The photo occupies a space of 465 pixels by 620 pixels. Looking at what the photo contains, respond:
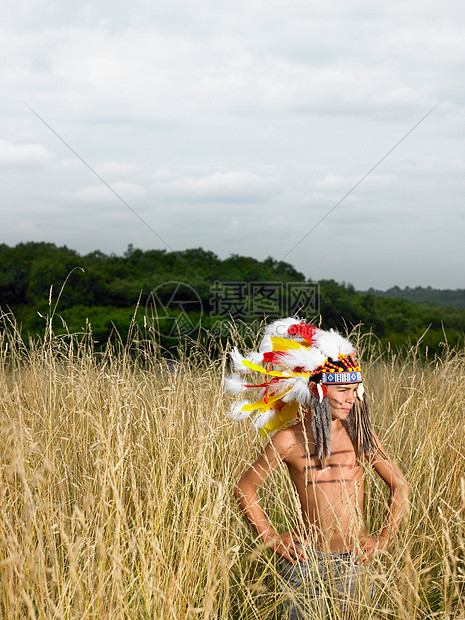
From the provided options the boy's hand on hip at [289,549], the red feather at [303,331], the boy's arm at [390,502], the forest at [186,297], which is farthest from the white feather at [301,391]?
the forest at [186,297]

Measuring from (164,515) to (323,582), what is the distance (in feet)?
2.53

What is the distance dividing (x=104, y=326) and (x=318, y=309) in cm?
491

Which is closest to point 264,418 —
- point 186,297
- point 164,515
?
point 164,515

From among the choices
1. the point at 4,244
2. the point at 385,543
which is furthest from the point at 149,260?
the point at 385,543

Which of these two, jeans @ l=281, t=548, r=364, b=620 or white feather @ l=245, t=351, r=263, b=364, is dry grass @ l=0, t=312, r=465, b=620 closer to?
jeans @ l=281, t=548, r=364, b=620

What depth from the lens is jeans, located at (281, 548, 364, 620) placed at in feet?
6.88

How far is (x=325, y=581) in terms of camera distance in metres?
2.18

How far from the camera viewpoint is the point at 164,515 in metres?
2.48

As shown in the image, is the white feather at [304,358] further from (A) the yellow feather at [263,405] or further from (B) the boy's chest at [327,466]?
(B) the boy's chest at [327,466]

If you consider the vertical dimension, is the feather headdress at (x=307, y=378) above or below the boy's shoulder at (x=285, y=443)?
above

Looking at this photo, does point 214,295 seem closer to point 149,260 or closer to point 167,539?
point 149,260

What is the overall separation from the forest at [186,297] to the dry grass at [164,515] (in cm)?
688

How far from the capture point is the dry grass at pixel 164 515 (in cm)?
193

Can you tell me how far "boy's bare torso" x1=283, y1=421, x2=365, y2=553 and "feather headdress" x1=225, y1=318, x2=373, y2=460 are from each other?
0.20 feet
